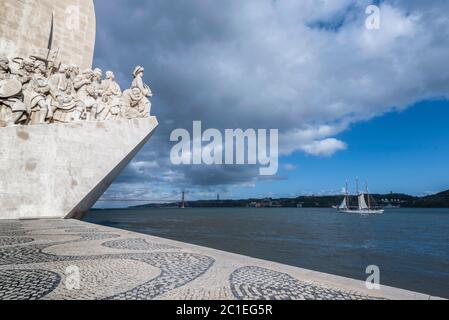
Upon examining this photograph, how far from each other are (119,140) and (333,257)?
314 inches

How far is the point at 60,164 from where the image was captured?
360 inches

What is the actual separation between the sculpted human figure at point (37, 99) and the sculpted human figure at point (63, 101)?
0.25 m

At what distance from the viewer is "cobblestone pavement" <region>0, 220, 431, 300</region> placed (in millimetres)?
2486

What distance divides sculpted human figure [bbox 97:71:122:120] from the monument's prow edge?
1.81 ft

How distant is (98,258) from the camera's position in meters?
3.83

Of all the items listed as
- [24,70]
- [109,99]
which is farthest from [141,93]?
[24,70]

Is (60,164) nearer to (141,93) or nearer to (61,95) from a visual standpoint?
(61,95)

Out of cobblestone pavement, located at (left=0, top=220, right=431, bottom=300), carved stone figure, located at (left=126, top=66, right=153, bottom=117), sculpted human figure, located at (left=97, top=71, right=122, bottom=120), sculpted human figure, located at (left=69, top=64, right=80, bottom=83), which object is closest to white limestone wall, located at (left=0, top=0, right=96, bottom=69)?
A: sculpted human figure, located at (left=69, top=64, right=80, bottom=83)

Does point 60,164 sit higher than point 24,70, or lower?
lower

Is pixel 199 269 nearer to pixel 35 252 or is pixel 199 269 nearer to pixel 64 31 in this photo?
pixel 35 252

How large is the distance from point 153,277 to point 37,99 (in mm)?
8746

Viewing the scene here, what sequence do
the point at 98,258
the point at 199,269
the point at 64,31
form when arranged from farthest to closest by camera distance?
the point at 64,31
the point at 98,258
the point at 199,269

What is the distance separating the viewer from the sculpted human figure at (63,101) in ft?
32.5
